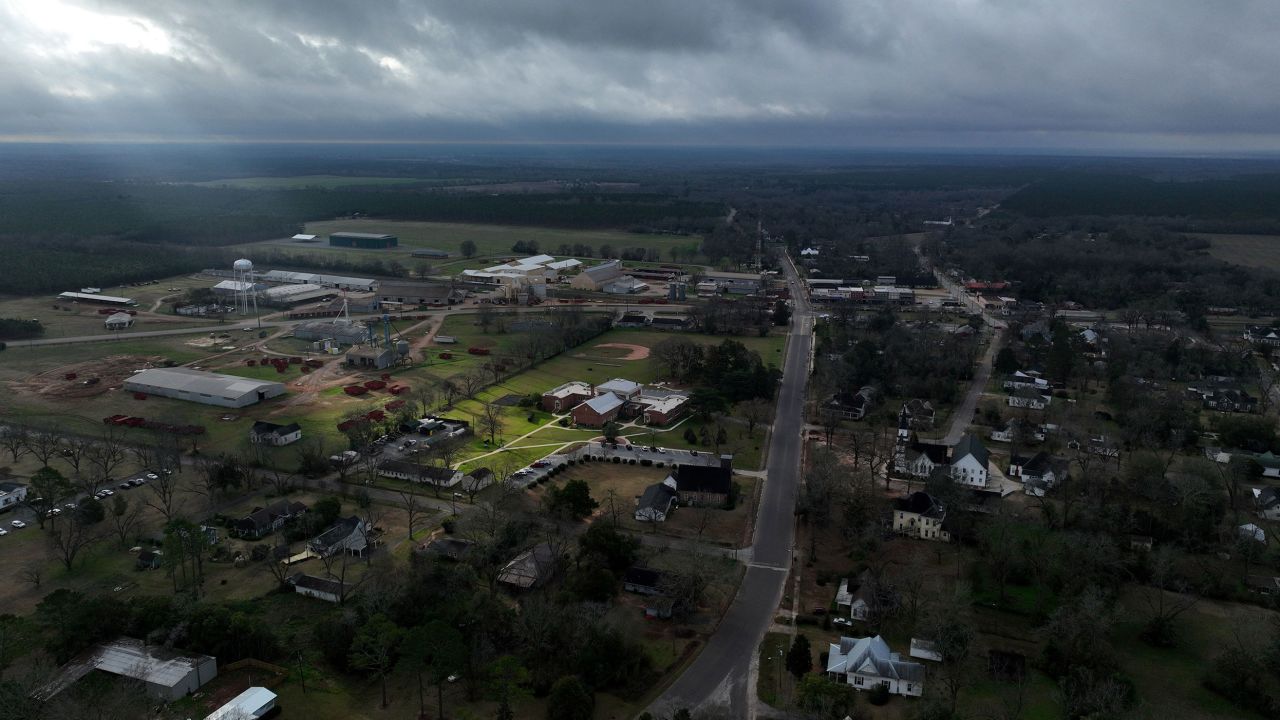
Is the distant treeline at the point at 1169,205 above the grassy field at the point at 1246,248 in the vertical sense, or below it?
above

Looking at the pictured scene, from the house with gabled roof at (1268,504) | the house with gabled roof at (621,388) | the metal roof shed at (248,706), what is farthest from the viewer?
the house with gabled roof at (621,388)

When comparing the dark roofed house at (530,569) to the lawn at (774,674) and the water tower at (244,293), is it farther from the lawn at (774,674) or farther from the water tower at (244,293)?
the water tower at (244,293)

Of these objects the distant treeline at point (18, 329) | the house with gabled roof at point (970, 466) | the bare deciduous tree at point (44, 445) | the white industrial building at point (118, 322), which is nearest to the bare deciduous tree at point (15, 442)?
the bare deciduous tree at point (44, 445)

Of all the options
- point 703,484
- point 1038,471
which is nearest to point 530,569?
point 703,484

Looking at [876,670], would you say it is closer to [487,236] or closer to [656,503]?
[656,503]

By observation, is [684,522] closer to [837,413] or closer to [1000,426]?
[837,413]

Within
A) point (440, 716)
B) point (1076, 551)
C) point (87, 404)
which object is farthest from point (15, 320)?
point (1076, 551)
